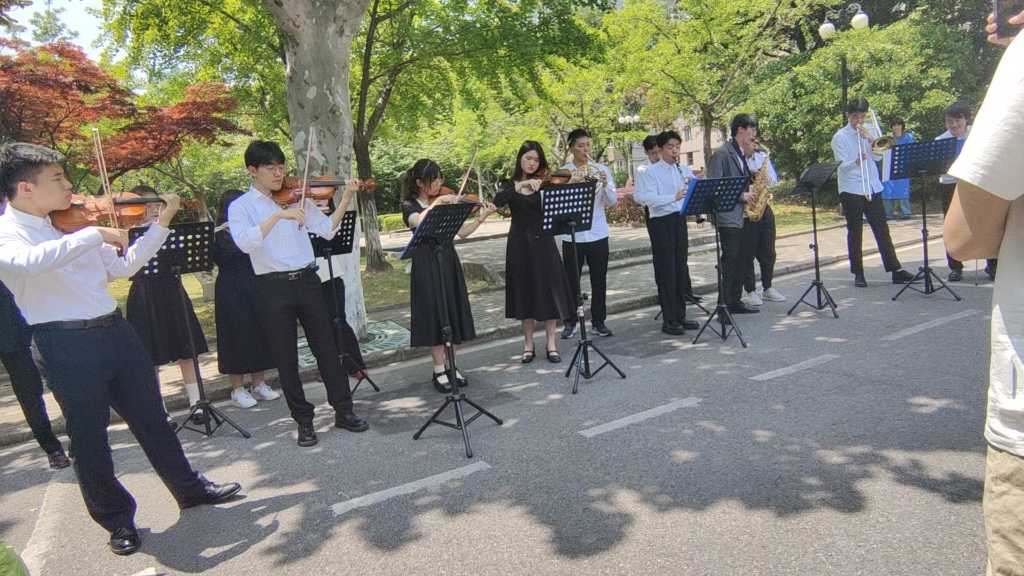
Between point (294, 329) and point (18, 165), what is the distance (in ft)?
6.70

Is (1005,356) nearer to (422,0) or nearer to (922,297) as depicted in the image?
(922,297)

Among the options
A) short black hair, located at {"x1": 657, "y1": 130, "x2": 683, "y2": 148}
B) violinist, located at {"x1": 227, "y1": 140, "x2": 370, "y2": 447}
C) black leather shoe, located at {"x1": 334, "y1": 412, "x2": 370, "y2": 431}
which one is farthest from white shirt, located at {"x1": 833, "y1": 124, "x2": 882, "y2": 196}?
black leather shoe, located at {"x1": 334, "y1": 412, "x2": 370, "y2": 431}

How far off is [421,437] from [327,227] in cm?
179

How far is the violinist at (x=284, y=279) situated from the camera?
4809 mm

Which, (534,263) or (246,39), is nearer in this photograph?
(534,263)

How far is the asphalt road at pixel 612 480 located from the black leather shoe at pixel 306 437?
0.09 m

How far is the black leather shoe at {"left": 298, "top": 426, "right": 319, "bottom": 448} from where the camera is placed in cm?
502

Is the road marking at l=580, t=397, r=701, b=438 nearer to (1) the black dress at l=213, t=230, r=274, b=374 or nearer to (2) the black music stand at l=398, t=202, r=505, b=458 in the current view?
(2) the black music stand at l=398, t=202, r=505, b=458

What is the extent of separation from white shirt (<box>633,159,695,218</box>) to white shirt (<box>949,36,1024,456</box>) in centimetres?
565

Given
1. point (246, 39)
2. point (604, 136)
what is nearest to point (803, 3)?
point (604, 136)

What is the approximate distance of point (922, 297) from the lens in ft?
25.6

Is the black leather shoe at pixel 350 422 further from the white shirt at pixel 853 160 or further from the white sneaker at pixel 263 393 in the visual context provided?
the white shirt at pixel 853 160

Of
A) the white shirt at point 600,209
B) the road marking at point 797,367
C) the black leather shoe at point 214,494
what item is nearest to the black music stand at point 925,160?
the road marking at point 797,367

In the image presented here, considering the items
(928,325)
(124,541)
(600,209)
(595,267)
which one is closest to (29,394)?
(124,541)
